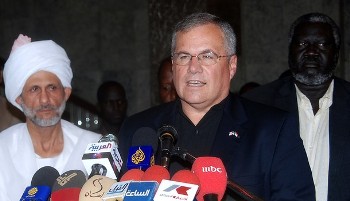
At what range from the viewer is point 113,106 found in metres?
6.38

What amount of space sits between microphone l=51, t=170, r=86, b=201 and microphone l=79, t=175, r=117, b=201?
0.14m

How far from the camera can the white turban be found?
3.90 m

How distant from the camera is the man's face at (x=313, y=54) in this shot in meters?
4.18

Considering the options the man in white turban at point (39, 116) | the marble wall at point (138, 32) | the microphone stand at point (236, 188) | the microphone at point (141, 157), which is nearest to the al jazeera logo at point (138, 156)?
the microphone at point (141, 157)

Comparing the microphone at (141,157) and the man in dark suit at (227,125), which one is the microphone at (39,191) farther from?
the man in dark suit at (227,125)

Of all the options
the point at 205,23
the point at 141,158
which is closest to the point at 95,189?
the point at 141,158

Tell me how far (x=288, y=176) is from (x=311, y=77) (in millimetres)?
1513

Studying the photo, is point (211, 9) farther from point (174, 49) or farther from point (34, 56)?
point (174, 49)

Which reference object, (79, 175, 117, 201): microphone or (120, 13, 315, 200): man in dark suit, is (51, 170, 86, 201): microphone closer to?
(79, 175, 117, 201): microphone

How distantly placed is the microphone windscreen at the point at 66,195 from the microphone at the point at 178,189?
43cm

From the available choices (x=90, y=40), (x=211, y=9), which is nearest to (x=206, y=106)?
(x=211, y=9)

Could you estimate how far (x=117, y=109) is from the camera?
635cm

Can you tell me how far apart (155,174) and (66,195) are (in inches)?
16.1

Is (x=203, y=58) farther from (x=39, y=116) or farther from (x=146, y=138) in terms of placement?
(x=39, y=116)
